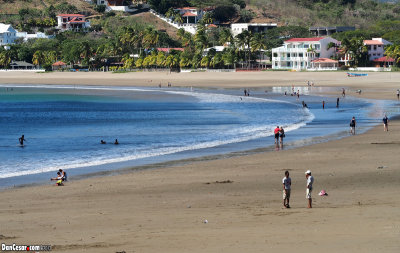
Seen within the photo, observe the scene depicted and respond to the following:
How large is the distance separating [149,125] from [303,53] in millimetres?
74186

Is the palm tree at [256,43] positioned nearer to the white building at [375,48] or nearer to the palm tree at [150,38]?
the white building at [375,48]

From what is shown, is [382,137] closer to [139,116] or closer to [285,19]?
[139,116]

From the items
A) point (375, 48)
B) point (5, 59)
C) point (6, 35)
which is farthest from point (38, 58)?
point (375, 48)

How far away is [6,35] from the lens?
6235 inches

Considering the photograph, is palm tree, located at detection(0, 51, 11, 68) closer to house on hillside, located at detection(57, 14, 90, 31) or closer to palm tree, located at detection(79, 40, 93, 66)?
palm tree, located at detection(79, 40, 93, 66)

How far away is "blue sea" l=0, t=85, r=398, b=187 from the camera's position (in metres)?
31.3

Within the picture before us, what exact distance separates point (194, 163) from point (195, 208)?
10134 mm

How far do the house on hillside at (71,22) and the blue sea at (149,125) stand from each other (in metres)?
87.2

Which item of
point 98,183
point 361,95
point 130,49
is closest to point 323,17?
point 130,49

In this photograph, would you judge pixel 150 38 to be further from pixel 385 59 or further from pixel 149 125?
pixel 149 125

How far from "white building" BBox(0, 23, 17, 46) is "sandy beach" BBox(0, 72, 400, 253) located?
136m

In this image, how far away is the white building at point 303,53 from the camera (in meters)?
116

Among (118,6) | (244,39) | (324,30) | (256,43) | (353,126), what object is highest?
(118,6)

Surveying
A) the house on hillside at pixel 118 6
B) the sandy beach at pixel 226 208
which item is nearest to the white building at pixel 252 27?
the house on hillside at pixel 118 6
